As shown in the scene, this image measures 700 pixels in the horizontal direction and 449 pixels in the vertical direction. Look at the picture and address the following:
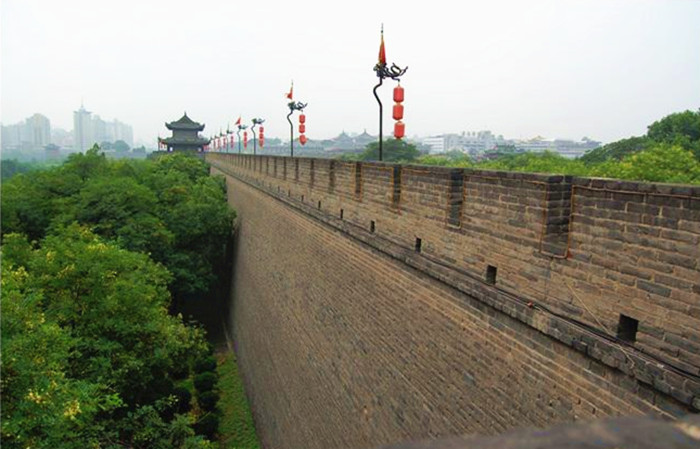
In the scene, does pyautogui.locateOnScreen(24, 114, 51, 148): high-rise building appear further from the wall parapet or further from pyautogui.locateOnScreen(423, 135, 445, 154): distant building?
the wall parapet

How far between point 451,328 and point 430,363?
1.57 feet

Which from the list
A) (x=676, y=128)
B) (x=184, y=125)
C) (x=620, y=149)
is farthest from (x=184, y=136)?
(x=676, y=128)

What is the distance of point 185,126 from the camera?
55.5 m

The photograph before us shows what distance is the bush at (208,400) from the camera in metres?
12.8

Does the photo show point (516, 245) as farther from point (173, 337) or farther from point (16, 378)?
point (173, 337)

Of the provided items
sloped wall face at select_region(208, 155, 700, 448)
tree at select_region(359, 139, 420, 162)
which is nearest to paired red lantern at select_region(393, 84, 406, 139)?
sloped wall face at select_region(208, 155, 700, 448)

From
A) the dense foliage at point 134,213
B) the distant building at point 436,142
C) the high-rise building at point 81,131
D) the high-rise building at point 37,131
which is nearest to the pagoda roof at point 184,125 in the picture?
the dense foliage at point 134,213

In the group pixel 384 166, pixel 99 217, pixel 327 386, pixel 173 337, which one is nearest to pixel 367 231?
pixel 384 166

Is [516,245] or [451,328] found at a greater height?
[516,245]

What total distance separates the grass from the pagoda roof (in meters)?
43.9

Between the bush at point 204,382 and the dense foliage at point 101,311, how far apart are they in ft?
1.09

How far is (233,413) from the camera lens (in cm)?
1312

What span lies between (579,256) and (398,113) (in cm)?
741

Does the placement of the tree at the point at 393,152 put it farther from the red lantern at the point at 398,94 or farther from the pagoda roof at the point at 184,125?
the red lantern at the point at 398,94
